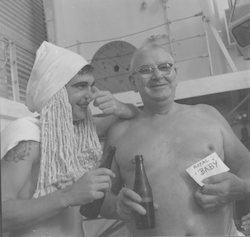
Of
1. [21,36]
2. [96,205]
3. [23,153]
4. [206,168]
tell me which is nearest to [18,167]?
[23,153]

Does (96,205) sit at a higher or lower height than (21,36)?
lower

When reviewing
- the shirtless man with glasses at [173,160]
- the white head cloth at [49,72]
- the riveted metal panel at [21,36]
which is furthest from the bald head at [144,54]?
the riveted metal panel at [21,36]

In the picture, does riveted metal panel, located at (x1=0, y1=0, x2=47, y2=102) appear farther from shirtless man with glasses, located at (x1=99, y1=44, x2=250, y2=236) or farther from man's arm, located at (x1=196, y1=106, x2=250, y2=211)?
man's arm, located at (x1=196, y1=106, x2=250, y2=211)

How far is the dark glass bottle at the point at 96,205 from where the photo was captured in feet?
2.39

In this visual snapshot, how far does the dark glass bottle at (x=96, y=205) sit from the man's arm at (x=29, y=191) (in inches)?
0.7

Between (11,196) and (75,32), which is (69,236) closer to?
(11,196)

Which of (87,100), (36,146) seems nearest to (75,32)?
(87,100)

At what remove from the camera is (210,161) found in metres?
0.70

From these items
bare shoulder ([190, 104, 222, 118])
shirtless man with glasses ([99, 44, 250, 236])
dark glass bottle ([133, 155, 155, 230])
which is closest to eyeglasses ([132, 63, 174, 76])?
shirtless man with glasses ([99, 44, 250, 236])

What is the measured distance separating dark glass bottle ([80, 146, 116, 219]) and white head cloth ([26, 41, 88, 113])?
0.18 m

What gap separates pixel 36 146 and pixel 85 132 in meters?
0.11

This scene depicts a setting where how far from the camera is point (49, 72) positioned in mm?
745

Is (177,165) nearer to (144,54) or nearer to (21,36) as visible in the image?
(144,54)

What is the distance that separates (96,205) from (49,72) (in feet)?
1.02
